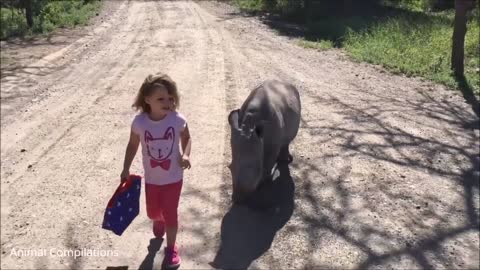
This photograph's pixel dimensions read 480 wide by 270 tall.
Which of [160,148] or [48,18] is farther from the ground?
[160,148]

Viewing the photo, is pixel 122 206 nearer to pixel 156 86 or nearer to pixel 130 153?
pixel 130 153

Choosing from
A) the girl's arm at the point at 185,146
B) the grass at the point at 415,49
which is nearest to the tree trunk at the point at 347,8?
the grass at the point at 415,49

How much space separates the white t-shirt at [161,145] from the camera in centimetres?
339

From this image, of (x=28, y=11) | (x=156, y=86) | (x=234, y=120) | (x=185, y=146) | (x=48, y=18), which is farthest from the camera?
(x=48, y=18)

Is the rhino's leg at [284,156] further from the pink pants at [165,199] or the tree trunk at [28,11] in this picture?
the tree trunk at [28,11]

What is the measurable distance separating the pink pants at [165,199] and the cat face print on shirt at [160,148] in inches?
6.2

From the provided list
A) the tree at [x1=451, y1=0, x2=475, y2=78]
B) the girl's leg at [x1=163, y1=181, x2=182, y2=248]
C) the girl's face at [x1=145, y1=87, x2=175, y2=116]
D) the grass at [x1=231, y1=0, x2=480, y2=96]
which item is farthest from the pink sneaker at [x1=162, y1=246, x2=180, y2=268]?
the tree at [x1=451, y1=0, x2=475, y2=78]

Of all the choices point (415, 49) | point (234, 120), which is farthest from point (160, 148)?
point (415, 49)

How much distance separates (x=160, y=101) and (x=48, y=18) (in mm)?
14724

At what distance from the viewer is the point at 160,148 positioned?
3414mm

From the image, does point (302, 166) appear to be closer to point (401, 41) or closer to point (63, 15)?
point (401, 41)

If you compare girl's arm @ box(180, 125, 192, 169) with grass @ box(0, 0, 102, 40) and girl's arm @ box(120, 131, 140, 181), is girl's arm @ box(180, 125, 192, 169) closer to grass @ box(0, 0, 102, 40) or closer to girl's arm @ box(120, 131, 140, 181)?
girl's arm @ box(120, 131, 140, 181)

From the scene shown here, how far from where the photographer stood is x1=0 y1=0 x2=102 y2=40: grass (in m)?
14.9

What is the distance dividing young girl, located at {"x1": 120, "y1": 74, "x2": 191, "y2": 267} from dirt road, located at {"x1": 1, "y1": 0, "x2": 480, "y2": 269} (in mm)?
640
